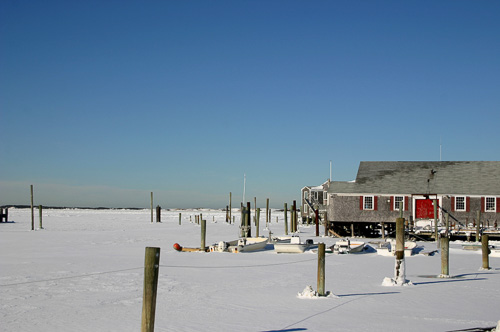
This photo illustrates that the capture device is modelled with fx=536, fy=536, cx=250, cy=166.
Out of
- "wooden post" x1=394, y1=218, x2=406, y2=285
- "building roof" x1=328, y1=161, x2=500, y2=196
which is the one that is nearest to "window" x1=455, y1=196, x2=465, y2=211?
"building roof" x1=328, y1=161, x2=500, y2=196

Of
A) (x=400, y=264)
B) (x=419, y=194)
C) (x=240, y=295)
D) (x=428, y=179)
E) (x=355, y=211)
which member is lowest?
(x=240, y=295)

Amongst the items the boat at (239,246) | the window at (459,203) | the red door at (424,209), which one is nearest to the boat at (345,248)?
the boat at (239,246)

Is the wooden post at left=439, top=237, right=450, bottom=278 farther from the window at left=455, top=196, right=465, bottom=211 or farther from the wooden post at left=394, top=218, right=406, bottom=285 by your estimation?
the window at left=455, top=196, right=465, bottom=211

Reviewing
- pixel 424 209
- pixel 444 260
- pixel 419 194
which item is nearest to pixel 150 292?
pixel 444 260

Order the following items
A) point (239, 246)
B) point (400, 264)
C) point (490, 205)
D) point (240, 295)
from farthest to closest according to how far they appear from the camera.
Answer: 1. point (490, 205)
2. point (239, 246)
3. point (400, 264)
4. point (240, 295)

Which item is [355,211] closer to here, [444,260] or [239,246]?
[239,246]

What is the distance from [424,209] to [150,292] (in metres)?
37.8

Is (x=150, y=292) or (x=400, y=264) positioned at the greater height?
(x=150, y=292)

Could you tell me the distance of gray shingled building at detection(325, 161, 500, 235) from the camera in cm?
4272

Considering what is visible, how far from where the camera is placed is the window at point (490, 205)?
42375mm

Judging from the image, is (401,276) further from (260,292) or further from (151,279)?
(151,279)

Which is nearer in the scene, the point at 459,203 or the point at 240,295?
the point at 240,295

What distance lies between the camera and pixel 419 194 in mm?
43375

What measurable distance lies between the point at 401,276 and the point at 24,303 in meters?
10.6
